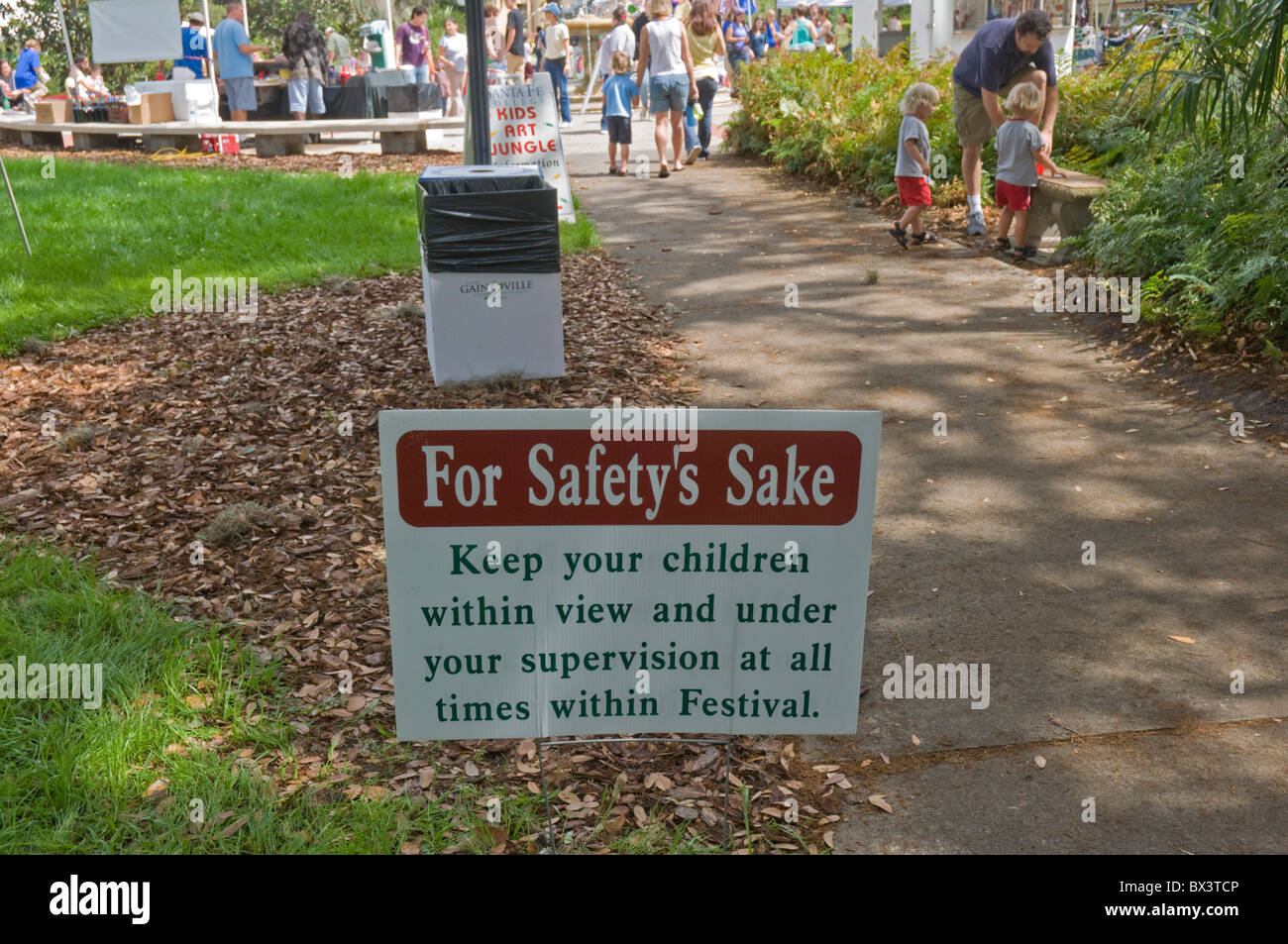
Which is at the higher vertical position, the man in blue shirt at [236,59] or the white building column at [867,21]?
the white building column at [867,21]

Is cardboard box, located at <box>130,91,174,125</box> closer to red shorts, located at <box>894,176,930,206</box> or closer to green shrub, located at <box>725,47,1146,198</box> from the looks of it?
green shrub, located at <box>725,47,1146,198</box>

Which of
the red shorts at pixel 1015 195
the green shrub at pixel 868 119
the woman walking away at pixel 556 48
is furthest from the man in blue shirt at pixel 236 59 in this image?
the red shorts at pixel 1015 195

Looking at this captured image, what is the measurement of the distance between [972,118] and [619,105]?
19.9 feet

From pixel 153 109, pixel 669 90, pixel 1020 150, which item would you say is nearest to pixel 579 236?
pixel 669 90

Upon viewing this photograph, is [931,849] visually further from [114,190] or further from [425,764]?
[114,190]

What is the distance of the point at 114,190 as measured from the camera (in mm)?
14531

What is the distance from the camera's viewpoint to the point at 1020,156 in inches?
377

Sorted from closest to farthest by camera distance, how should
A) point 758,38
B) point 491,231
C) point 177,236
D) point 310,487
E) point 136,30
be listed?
point 310,487, point 491,231, point 177,236, point 136,30, point 758,38

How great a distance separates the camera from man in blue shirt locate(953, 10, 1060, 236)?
975cm

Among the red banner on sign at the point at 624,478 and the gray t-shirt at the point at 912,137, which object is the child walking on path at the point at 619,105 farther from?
the red banner on sign at the point at 624,478

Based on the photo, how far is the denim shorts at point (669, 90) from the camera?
14461 mm

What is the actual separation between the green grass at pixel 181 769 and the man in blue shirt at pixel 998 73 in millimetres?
7872

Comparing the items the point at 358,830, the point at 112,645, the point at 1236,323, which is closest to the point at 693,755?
the point at 358,830

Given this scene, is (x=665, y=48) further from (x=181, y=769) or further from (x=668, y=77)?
(x=181, y=769)
